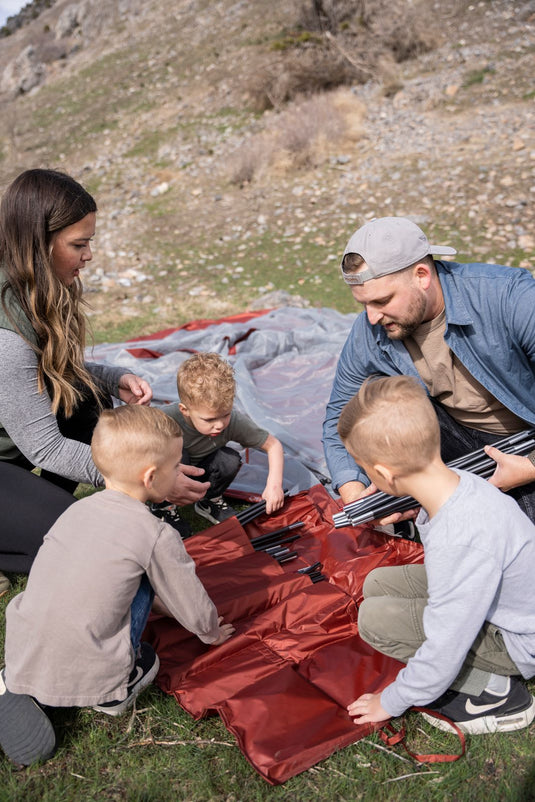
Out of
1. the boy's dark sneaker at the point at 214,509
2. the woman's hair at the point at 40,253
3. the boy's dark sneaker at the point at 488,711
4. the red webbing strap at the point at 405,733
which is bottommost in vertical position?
the boy's dark sneaker at the point at 214,509

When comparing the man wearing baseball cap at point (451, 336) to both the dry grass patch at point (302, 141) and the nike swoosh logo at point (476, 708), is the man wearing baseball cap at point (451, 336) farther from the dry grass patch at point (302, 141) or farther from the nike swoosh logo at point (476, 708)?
the dry grass patch at point (302, 141)

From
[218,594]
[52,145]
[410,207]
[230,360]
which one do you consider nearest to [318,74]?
[410,207]

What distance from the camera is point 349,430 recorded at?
85.7 inches

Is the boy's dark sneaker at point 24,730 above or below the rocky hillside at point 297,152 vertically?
above

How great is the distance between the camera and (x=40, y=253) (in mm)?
2846

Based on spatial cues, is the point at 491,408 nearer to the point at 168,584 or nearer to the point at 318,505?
the point at 318,505

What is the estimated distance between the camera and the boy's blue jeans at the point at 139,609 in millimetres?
2283

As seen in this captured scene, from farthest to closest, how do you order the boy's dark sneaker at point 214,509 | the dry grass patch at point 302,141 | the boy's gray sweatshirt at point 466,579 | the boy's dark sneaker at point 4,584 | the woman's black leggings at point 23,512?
the dry grass patch at point 302,141 < the boy's dark sneaker at point 214,509 < the boy's dark sneaker at point 4,584 < the woman's black leggings at point 23,512 < the boy's gray sweatshirt at point 466,579

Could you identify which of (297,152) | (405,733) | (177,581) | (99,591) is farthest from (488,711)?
(297,152)

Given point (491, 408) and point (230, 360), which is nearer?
point (491, 408)

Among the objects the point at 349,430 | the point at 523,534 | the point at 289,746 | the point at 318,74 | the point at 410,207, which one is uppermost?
the point at 349,430

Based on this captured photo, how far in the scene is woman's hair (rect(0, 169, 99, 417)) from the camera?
2.81 meters

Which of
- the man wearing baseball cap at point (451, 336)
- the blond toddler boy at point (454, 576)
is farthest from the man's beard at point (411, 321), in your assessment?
the blond toddler boy at point (454, 576)

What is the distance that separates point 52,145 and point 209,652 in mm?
19441
